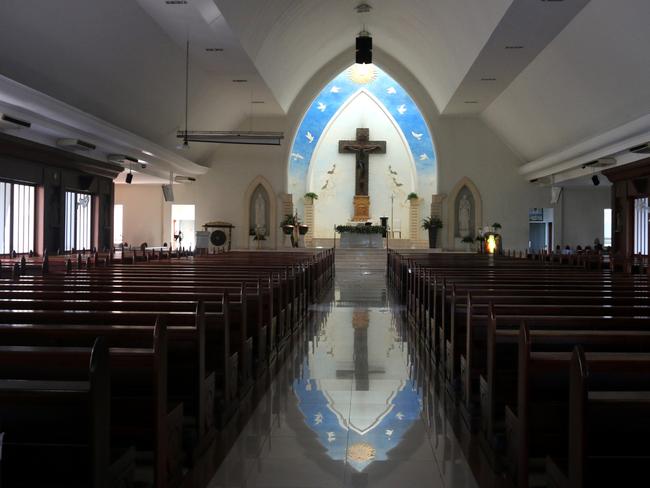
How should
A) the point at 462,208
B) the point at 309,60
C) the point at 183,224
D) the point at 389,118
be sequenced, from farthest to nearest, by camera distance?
the point at 183,224, the point at 389,118, the point at 462,208, the point at 309,60

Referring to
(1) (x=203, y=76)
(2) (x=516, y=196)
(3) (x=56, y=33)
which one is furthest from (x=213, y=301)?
(2) (x=516, y=196)

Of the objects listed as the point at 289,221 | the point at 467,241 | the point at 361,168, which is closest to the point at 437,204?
the point at 467,241

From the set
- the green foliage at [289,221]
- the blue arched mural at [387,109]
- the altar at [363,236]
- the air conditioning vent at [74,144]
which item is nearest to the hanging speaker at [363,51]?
the air conditioning vent at [74,144]

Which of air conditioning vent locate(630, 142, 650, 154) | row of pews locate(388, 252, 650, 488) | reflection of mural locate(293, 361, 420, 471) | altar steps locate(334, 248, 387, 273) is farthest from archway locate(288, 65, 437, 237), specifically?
reflection of mural locate(293, 361, 420, 471)

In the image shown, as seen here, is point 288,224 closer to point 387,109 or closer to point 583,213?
point 387,109

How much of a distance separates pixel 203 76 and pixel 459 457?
12.4 m

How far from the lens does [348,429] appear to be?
358cm

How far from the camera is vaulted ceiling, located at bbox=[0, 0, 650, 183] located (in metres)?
9.39

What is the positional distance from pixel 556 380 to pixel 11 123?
9.65 metres

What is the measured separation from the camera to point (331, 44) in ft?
60.4

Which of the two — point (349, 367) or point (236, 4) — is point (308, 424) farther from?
point (236, 4)

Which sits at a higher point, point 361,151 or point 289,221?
point 361,151

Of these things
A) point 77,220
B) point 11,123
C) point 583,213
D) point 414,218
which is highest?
point 11,123

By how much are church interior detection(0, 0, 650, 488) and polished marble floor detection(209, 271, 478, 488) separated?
22 millimetres
